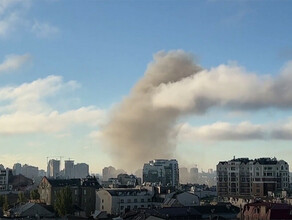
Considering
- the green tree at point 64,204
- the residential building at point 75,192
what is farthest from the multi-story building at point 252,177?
the green tree at point 64,204

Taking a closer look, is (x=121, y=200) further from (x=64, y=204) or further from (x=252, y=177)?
(x=252, y=177)

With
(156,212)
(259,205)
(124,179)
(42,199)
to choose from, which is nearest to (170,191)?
(42,199)

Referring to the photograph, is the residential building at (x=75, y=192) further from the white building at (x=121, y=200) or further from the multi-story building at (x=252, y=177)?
the multi-story building at (x=252, y=177)

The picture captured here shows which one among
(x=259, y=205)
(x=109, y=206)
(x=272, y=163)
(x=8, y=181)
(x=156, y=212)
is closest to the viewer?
(x=259, y=205)

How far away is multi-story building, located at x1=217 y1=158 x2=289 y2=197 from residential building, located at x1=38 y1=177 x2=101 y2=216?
121 ft

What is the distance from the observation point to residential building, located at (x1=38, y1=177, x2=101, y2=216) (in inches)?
4118

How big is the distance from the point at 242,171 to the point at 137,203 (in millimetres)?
44615

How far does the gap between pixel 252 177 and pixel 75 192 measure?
48.9 m

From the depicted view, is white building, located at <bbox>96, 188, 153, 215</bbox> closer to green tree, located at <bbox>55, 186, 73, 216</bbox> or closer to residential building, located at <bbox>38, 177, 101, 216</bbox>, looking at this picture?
residential building, located at <bbox>38, 177, 101, 216</bbox>

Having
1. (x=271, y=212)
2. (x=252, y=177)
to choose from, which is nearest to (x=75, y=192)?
(x=252, y=177)

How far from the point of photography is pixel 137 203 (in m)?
98.3

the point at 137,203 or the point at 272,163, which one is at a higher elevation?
the point at 272,163

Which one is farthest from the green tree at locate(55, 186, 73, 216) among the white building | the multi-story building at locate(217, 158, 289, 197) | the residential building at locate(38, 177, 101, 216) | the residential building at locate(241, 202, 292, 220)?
the multi-story building at locate(217, 158, 289, 197)

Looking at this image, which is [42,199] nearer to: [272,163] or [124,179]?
[272,163]
